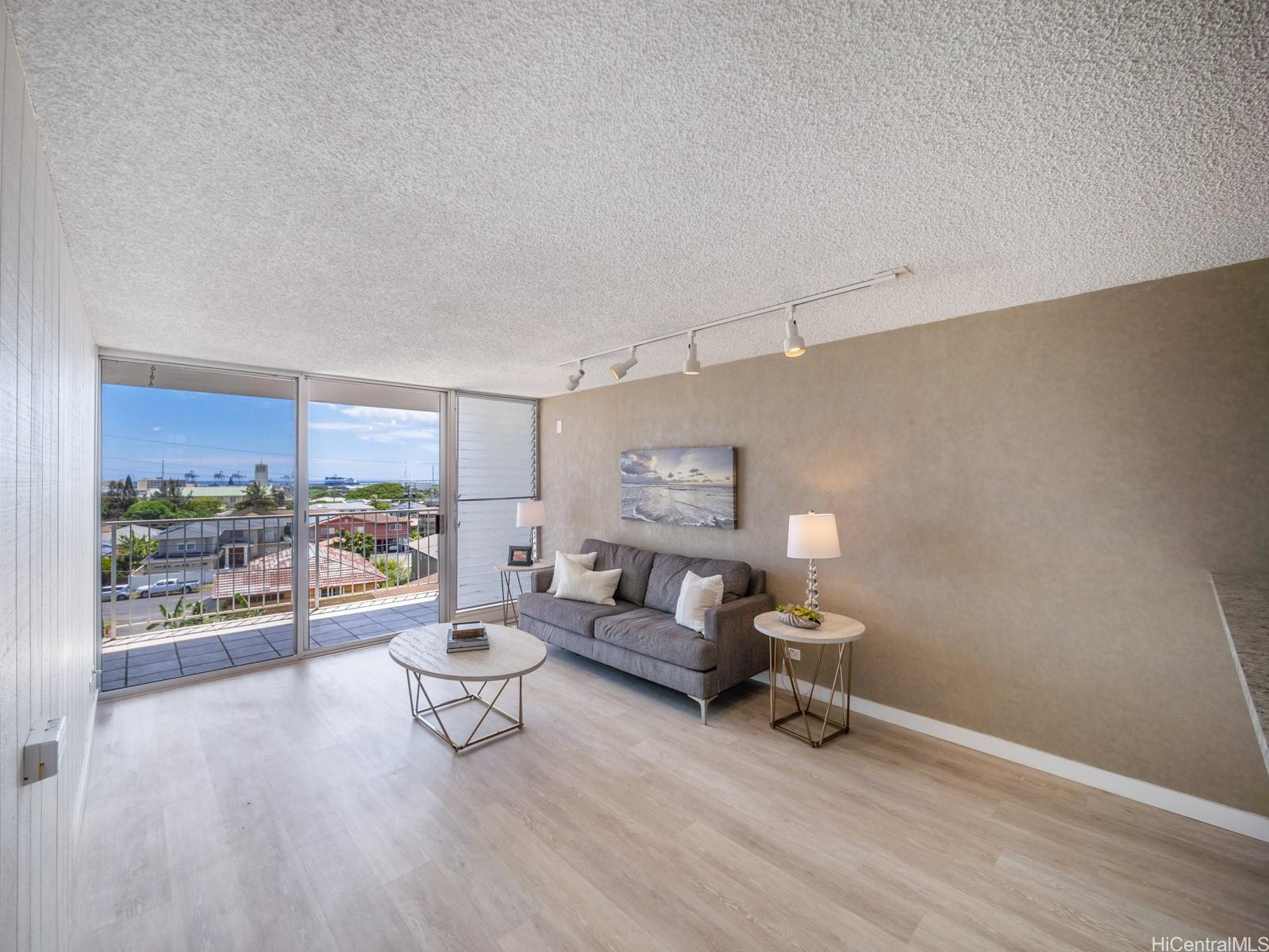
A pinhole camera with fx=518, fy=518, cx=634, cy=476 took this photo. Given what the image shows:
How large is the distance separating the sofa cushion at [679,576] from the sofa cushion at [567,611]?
0.26m

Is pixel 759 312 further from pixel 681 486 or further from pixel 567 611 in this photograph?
pixel 567 611

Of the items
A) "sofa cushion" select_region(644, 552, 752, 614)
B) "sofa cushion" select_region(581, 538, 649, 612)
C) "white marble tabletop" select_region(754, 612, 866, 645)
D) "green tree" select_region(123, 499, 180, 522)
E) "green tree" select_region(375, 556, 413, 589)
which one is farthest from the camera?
"green tree" select_region(375, 556, 413, 589)

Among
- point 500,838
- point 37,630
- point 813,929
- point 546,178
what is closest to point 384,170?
point 546,178

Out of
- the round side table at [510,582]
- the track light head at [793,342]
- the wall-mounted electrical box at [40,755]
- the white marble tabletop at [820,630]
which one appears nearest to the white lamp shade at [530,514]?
the round side table at [510,582]

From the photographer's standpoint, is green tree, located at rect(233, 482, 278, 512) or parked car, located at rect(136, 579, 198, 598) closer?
parked car, located at rect(136, 579, 198, 598)

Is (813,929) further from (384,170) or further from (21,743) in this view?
(384,170)

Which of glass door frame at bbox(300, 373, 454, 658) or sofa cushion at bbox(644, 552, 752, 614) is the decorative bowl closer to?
sofa cushion at bbox(644, 552, 752, 614)

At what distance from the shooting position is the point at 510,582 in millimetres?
5699

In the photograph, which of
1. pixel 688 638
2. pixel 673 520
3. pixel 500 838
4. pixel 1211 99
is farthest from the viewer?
pixel 673 520

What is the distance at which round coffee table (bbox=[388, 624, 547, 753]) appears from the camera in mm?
2826

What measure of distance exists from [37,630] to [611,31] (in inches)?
82.0

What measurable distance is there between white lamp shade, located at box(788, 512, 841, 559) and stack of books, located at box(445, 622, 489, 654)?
198 cm

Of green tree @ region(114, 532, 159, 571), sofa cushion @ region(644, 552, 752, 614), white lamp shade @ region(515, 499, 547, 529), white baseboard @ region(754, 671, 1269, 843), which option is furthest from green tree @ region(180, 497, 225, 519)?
white baseboard @ region(754, 671, 1269, 843)

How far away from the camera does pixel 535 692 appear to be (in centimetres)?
370
